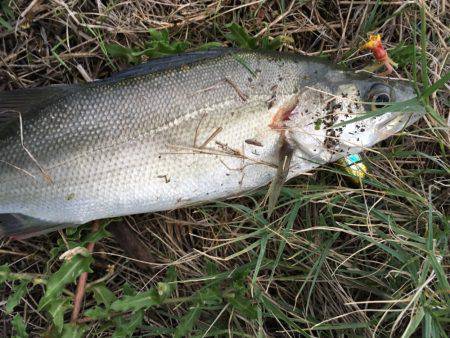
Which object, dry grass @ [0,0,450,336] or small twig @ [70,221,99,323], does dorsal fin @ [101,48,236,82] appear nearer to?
dry grass @ [0,0,450,336]

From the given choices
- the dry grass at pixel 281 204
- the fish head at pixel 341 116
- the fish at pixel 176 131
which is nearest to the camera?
the fish at pixel 176 131

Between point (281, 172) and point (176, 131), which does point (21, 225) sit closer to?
point (176, 131)

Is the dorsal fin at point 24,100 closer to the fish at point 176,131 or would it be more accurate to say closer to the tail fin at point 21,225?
the fish at point 176,131

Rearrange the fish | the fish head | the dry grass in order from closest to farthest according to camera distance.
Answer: the fish
the fish head
the dry grass

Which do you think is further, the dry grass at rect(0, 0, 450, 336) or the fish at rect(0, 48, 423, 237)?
the dry grass at rect(0, 0, 450, 336)

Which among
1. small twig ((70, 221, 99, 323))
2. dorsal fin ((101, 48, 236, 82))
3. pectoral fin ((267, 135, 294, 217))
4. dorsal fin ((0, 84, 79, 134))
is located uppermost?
dorsal fin ((101, 48, 236, 82))

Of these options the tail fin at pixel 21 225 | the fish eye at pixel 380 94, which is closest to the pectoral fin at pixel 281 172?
the fish eye at pixel 380 94

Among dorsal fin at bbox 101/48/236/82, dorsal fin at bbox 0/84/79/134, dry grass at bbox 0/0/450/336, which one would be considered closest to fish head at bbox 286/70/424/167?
dry grass at bbox 0/0/450/336

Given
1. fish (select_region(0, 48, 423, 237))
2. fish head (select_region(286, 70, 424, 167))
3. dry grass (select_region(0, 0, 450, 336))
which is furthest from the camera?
dry grass (select_region(0, 0, 450, 336))
